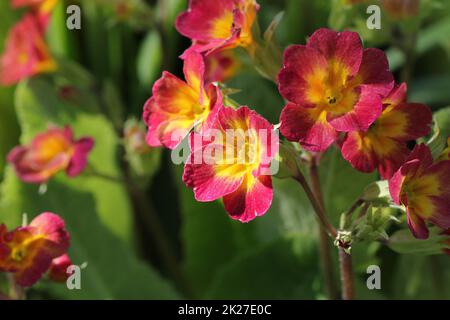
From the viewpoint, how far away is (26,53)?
4.45ft

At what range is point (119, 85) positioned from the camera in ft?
5.30

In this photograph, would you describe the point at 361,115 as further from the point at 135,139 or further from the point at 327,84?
the point at 135,139

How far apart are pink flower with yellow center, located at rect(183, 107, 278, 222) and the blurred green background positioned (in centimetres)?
25

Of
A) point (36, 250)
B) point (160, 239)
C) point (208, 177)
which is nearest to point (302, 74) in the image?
point (208, 177)

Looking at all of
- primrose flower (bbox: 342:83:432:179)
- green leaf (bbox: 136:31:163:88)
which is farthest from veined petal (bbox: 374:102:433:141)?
green leaf (bbox: 136:31:163:88)

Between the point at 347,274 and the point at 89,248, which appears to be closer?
the point at 347,274

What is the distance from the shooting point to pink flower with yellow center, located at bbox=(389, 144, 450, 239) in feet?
2.45

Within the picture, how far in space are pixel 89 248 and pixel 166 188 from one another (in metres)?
0.39

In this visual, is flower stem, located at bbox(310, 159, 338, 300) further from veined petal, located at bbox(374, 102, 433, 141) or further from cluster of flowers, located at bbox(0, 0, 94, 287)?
cluster of flowers, located at bbox(0, 0, 94, 287)

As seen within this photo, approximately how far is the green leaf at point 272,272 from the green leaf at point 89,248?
9 centimetres

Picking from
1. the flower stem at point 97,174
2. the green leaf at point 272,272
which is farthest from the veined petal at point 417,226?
the flower stem at point 97,174

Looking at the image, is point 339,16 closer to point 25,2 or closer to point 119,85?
point 25,2

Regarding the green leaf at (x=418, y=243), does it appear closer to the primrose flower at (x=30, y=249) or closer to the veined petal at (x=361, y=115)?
the veined petal at (x=361, y=115)

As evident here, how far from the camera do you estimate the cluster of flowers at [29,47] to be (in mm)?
1331
